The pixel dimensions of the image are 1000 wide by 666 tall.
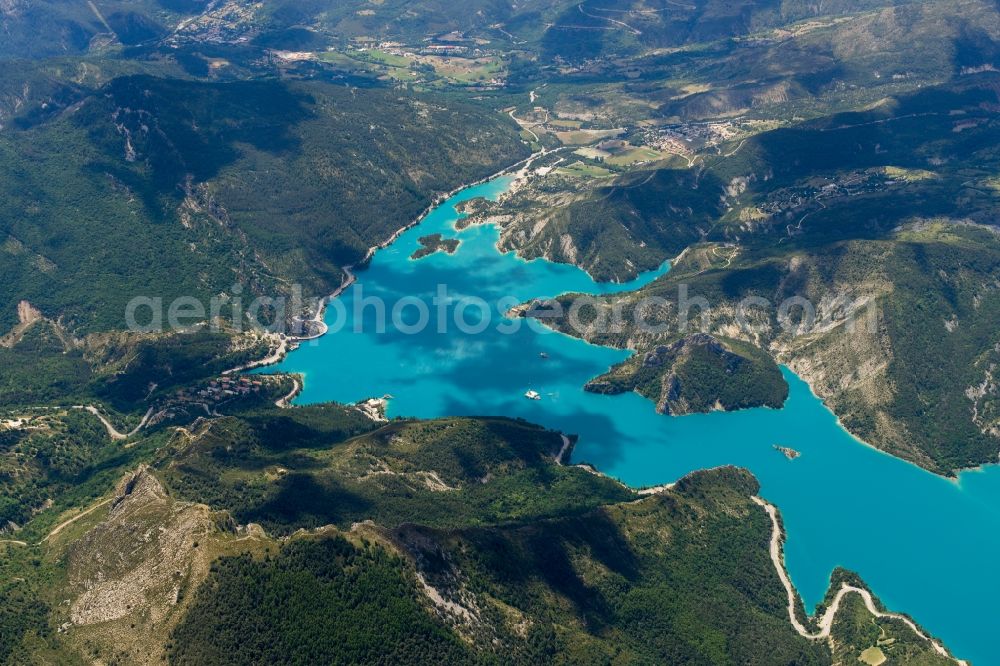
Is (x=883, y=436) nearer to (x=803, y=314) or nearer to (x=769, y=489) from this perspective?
(x=769, y=489)

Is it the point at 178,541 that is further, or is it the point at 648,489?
the point at 648,489

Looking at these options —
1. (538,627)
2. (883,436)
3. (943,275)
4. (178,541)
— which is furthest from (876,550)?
(178,541)

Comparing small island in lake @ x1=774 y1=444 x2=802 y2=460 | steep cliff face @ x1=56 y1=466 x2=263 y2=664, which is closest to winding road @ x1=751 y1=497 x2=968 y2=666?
small island in lake @ x1=774 y1=444 x2=802 y2=460

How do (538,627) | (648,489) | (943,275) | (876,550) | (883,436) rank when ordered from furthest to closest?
(943,275)
(883,436)
(648,489)
(876,550)
(538,627)

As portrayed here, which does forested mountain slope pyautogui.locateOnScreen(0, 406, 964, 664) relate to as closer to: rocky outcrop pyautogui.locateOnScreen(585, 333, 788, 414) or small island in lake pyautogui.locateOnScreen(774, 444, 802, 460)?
small island in lake pyautogui.locateOnScreen(774, 444, 802, 460)

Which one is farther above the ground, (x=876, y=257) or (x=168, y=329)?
(x=876, y=257)

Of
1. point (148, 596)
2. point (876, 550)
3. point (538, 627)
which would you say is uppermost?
point (148, 596)

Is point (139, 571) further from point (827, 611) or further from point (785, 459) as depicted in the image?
point (785, 459)
